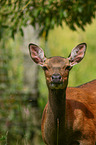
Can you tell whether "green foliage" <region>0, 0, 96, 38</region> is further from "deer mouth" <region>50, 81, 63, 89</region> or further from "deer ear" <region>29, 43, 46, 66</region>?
"deer mouth" <region>50, 81, 63, 89</region>

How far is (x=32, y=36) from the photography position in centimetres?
927

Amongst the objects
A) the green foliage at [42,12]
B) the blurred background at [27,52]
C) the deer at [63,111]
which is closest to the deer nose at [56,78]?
the deer at [63,111]

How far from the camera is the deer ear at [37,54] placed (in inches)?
191

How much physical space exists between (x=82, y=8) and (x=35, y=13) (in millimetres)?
901

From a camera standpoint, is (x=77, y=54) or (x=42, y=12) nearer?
(x=77, y=54)

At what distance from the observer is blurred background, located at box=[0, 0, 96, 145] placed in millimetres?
6328

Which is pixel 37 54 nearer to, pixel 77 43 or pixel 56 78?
pixel 56 78

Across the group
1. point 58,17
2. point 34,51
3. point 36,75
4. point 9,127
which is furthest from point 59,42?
point 34,51

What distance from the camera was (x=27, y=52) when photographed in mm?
9453

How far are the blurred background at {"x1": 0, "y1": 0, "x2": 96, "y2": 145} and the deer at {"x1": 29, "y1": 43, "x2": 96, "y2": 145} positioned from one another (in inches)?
19.0

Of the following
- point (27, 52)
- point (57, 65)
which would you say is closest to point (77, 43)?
point (27, 52)

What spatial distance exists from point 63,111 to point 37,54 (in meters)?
0.94

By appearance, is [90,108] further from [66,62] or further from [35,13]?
[35,13]

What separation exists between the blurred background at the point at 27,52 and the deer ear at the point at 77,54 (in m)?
0.90
